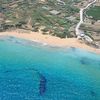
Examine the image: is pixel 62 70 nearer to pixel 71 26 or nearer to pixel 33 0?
pixel 71 26

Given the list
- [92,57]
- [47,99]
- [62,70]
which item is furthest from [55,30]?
[47,99]

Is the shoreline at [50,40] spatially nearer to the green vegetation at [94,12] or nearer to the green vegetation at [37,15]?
the green vegetation at [37,15]

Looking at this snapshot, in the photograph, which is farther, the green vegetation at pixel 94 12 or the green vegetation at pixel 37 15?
the green vegetation at pixel 94 12

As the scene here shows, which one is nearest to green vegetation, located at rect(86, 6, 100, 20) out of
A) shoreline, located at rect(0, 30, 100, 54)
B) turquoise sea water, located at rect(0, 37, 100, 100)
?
shoreline, located at rect(0, 30, 100, 54)

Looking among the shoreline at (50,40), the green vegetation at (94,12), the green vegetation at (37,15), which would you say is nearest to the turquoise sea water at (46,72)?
the shoreline at (50,40)

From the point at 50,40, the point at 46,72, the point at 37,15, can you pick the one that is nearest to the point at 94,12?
the point at 37,15

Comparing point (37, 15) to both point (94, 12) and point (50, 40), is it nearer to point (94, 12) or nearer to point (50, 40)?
point (50, 40)

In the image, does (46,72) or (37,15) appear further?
(37,15)

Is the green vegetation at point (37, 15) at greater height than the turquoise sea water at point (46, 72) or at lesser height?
greater
